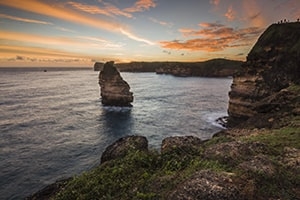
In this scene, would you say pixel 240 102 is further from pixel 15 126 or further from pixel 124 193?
pixel 15 126

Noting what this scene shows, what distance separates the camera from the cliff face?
118ft

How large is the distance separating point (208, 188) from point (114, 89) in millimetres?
54467

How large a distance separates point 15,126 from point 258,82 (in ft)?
142

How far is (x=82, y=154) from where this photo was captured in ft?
99.8

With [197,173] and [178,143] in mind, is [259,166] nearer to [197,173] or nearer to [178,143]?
[197,173]

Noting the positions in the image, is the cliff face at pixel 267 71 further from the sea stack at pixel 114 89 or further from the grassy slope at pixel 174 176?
the sea stack at pixel 114 89

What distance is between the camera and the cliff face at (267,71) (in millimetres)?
36000

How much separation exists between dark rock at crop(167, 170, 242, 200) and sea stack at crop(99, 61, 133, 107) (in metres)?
52.3

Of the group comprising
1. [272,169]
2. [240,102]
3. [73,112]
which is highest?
[272,169]

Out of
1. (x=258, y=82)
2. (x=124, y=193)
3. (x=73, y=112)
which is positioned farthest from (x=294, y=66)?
(x=73, y=112)

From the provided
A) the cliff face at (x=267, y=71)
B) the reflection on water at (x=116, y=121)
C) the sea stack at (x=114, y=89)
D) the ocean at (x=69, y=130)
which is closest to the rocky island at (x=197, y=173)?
the ocean at (x=69, y=130)

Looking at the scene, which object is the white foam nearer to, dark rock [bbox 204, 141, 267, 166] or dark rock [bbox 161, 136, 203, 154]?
dark rock [bbox 161, 136, 203, 154]

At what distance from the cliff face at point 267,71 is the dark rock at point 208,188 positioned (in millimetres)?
28104

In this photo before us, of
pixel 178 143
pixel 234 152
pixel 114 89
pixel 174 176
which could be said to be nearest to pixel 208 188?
pixel 174 176
